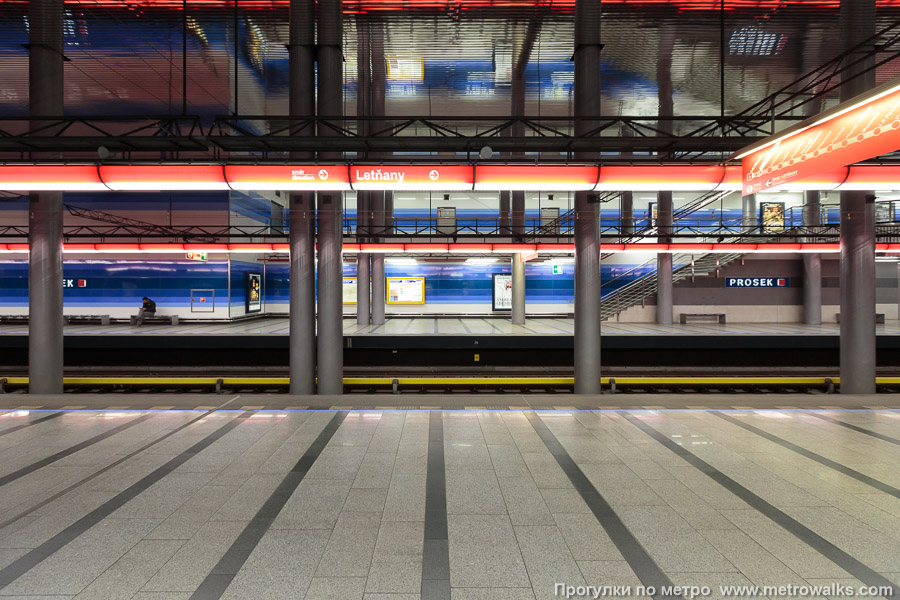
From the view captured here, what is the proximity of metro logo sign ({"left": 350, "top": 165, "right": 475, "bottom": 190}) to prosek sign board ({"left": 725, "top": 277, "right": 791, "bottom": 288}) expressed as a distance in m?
20.5

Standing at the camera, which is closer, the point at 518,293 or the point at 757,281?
the point at 518,293

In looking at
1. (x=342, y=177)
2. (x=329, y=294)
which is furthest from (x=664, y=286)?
(x=342, y=177)

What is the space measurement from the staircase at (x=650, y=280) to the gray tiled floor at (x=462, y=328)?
57.3 inches

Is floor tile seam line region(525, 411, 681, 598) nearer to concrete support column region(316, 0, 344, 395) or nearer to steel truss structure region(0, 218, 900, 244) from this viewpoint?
concrete support column region(316, 0, 344, 395)

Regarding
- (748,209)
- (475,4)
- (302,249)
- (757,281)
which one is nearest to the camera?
(475,4)

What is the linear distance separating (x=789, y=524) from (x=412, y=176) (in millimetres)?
5433

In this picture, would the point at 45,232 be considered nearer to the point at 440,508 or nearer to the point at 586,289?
the point at 440,508

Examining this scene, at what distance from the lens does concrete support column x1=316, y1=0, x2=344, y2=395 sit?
314 inches

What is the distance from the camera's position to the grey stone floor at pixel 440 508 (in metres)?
2.98

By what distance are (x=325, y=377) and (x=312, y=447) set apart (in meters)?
3.12

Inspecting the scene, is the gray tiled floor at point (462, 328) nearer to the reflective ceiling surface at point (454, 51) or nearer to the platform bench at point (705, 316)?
the platform bench at point (705, 316)

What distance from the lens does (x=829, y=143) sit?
4.17 meters

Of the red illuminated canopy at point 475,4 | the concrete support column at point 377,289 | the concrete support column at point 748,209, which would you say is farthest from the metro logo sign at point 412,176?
the concrete support column at point 748,209

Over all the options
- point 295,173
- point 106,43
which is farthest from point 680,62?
point 106,43
